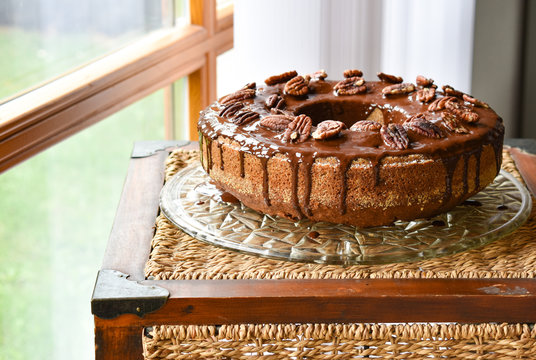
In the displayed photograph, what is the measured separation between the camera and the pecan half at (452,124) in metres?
1.14

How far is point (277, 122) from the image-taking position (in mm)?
1146

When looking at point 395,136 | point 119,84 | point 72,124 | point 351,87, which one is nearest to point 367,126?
point 395,136

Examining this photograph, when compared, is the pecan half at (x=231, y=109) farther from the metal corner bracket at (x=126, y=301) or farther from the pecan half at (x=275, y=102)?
the metal corner bracket at (x=126, y=301)

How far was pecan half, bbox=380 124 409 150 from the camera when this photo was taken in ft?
3.51

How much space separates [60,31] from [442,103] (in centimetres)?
114

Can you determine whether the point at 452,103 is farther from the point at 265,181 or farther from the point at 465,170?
the point at 265,181

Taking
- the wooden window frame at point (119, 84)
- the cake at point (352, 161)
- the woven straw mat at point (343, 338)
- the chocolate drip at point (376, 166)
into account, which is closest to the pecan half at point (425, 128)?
the cake at point (352, 161)

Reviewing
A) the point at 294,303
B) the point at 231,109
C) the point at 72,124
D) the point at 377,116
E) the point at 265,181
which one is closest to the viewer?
the point at 294,303

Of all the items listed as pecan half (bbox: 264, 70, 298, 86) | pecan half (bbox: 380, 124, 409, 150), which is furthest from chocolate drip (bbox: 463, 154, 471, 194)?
pecan half (bbox: 264, 70, 298, 86)

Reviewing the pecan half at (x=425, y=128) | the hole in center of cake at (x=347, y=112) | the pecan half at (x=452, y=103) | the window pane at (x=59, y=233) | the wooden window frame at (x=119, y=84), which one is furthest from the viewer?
the window pane at (x=59, y=233)

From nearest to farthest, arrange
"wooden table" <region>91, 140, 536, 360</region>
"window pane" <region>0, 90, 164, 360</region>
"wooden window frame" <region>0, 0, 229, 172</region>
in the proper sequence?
"wooden table" <region>91, 140, 536, 360</region> < "wooden window frame" <region>0, 0, 229, 172</region> < "window pane" <region>0, 90, 164, 360</region>

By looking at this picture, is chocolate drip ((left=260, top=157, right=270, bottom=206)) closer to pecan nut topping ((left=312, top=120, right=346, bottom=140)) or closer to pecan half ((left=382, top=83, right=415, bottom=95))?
pecan nut topping ((left=312, top=120, right=346, bottom=140))

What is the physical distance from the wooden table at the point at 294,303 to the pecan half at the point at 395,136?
202mm

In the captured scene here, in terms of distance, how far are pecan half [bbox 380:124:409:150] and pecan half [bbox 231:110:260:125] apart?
217 mm
